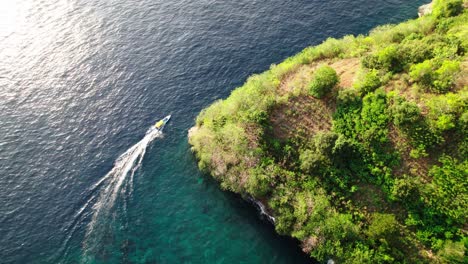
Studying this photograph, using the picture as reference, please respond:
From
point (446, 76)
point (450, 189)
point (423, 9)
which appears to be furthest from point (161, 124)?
point (423, 9)

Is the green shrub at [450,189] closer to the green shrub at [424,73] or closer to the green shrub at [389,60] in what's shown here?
the green shrub at [424,73]

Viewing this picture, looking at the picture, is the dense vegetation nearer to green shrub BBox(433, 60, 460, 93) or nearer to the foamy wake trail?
green shrub BBox(433, 60, 460, 93)

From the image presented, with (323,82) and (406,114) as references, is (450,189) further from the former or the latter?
(323,82)

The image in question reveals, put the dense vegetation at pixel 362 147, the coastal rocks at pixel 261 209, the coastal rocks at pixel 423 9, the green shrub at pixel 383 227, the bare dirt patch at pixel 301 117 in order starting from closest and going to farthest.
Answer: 1. the green shrub at pixel 383 227
2. the dense vegetation at pixel 362 147
3. the coastal rocks at pixel 261 209
4. the bare dirt patch at pixel 301 117
5. the coastal rocks at pixel 423 9

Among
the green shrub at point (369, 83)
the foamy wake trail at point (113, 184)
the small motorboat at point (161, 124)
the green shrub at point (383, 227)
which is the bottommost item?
the green shrub at point (383, 227)

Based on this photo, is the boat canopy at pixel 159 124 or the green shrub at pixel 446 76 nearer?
the green shrub at pixel 446 76

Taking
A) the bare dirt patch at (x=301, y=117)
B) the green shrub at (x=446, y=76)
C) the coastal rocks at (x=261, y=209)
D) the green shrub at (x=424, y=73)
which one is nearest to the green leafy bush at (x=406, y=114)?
the green shrub at (x=424, y=73)

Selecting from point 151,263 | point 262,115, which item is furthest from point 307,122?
point 151,263

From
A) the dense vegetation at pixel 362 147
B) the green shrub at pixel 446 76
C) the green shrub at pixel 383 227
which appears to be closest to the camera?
the green shrub at pixel 383 227
